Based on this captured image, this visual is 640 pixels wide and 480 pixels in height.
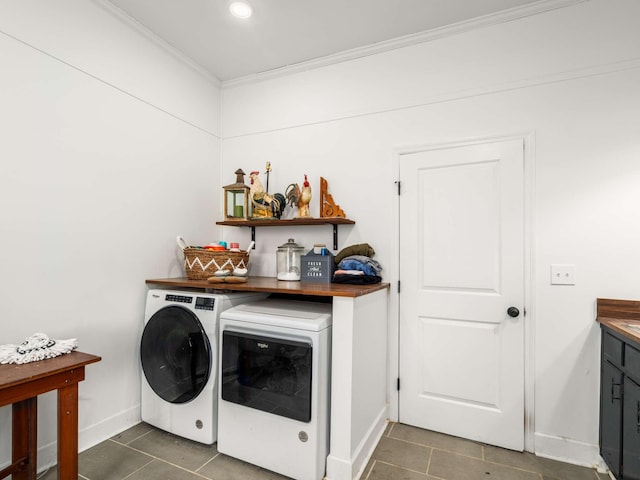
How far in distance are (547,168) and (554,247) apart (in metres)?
0.49

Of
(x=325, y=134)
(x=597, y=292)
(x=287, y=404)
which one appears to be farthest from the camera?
(x=325, y=134)

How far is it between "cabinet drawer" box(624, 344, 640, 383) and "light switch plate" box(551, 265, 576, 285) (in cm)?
48

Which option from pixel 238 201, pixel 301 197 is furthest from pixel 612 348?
pixel 238 201

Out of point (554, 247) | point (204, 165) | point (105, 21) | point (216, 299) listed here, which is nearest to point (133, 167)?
point (204, 165)

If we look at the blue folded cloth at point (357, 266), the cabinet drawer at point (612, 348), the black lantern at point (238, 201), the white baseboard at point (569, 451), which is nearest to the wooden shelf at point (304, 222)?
the black lantern at point (238, 201)

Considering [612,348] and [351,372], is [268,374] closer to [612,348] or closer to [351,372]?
[351,372]

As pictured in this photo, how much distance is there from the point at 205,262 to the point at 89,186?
848 millimetres

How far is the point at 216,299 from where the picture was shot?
2.06 metres

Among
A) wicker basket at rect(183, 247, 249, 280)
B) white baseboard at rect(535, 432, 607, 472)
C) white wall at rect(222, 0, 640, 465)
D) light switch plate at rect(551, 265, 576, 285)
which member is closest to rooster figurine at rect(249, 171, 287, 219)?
wicker basket at rect(183, 247, 249, 280)

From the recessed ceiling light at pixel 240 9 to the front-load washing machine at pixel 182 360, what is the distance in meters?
1.86

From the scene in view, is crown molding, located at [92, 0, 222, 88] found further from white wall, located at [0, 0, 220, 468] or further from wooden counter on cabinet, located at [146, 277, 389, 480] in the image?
wooden counter on cabinet, located at [146, 277, 389, 480]

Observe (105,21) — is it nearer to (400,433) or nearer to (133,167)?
(133,167)

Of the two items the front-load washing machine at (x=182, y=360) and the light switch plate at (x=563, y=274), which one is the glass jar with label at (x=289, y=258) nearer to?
the front-load washing machine at (x=182, y=360)

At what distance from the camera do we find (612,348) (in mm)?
1762
